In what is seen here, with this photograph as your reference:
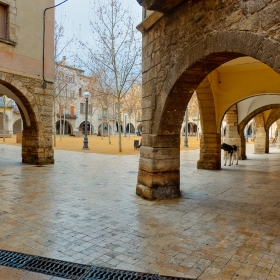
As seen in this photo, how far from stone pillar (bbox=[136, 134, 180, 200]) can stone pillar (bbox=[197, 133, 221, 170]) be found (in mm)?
4493

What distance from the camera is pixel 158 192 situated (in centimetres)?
509

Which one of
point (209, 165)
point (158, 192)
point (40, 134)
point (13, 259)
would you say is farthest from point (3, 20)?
point (13, 259)

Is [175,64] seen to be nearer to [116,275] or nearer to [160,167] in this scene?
[160,167]

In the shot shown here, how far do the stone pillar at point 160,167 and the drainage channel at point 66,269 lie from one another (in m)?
2.61

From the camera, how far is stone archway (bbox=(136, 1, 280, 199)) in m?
3.15

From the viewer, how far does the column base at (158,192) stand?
5.03m

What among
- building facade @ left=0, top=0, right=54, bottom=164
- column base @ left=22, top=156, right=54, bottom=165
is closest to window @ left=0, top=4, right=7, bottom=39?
building facade @ left=0, top=0, right=54, bottom=164

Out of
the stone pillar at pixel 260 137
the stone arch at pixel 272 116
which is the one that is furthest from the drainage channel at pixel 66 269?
the stone arch at pixel 272 116

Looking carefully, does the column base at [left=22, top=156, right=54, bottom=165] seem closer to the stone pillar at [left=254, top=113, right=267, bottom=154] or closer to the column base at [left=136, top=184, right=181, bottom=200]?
the column base at [left=136, top=184, right=181, bottom=200]

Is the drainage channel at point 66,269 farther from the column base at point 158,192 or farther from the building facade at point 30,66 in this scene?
the building facade at point 30,66

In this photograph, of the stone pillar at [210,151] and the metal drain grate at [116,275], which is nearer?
the metal drain grate at [116,275]

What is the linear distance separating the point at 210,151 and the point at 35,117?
6.43 meters

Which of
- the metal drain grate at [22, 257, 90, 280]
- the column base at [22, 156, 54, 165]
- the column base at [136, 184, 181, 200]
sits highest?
the column base at [22, 156, 54, 165]

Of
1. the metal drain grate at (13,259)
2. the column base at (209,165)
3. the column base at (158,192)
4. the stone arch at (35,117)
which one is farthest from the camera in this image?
the column base at (209,165)
